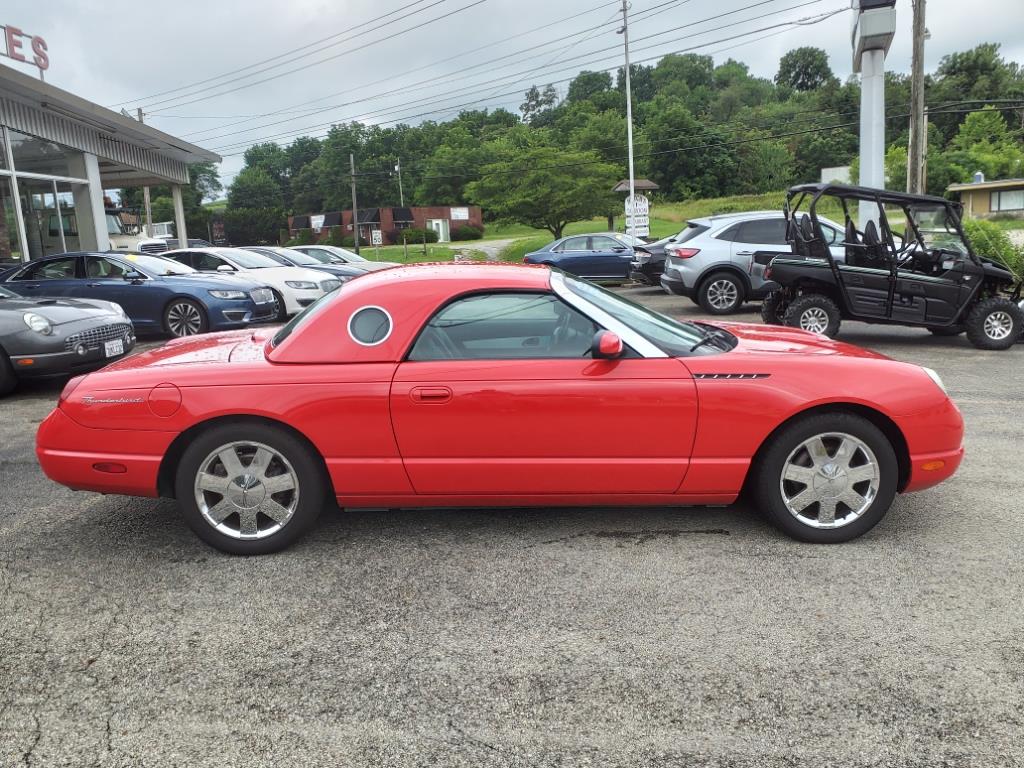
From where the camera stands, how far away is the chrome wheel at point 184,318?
1174cm

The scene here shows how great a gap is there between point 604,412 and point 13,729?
8.40 feet

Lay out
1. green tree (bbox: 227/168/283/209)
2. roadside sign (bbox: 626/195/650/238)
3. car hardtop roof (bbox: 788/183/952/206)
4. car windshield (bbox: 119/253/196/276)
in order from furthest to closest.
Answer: green tree (bbox: 227/168/283/209)
roadside sign (bbox: 626/195/650/238)
car windshield (bbox: 119/253/196/276)
car hardtop roof (bbox: 788/183/952/206)

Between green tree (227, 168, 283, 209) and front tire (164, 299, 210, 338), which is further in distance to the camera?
green tree (227, 168, 283, 209)

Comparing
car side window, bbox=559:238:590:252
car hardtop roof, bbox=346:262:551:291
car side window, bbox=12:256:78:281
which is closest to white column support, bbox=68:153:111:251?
car side window, bbox=12:256:78:281

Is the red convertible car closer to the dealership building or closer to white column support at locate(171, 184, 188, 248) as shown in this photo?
the dealership building

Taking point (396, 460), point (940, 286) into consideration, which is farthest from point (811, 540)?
point (940, 286)

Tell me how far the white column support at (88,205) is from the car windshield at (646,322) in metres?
20.0

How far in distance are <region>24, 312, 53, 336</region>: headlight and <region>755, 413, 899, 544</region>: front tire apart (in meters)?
7.12

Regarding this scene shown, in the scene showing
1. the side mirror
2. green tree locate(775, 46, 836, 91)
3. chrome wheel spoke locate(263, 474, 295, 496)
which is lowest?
chrome wheel spoke locate(263, 474, 295, 496)

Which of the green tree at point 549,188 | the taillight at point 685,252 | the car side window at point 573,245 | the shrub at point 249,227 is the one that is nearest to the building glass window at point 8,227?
the car side window at point 573,245

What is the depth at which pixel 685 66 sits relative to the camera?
11431 cm

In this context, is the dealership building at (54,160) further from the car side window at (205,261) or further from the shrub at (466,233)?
the shrub at (466,233)

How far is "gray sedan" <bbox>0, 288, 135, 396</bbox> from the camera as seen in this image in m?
7.77

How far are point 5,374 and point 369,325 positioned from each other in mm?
5862
